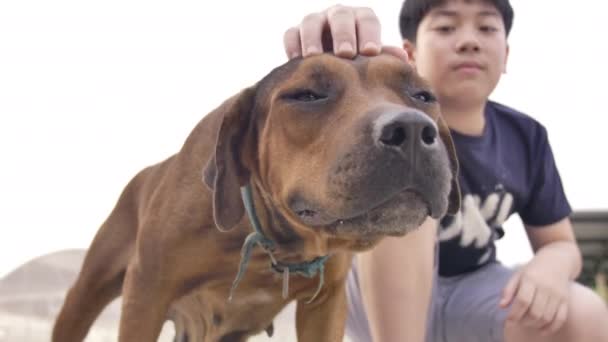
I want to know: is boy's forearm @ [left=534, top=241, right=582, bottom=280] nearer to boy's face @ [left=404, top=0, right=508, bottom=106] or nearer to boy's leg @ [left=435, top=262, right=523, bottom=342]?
boy's leg @ [left=435, top=262, right=523, bottom=342]

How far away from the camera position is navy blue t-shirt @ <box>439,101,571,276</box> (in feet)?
7.18

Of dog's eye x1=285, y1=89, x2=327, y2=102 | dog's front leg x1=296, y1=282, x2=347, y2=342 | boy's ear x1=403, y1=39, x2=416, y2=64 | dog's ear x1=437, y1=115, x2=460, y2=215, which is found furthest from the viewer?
boy's ear x1=403, y1=39, x2=416, y2=64

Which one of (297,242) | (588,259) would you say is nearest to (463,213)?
(297,242)

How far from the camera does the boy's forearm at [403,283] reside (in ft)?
6.31

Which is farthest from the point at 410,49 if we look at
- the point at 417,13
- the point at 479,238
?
the point at 479,238

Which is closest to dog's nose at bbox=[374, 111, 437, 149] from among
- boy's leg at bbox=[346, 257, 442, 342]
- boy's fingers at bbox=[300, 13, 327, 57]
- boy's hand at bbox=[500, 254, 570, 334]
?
boy's fingers at bbox=[300, 13, 327, 57]

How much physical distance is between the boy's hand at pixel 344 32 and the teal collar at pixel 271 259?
374 millimetres

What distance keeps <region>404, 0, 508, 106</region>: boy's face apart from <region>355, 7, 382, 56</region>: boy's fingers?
25.5 inches

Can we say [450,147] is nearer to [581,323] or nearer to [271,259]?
[271,259]

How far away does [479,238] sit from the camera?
2.20m

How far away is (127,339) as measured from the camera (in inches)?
69.3

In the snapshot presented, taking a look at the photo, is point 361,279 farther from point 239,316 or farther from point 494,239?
point 494,239

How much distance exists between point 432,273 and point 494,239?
1.43 ft

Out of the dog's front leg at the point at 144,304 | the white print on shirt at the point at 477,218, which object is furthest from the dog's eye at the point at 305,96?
the white print on shirt at the point at 477,218
